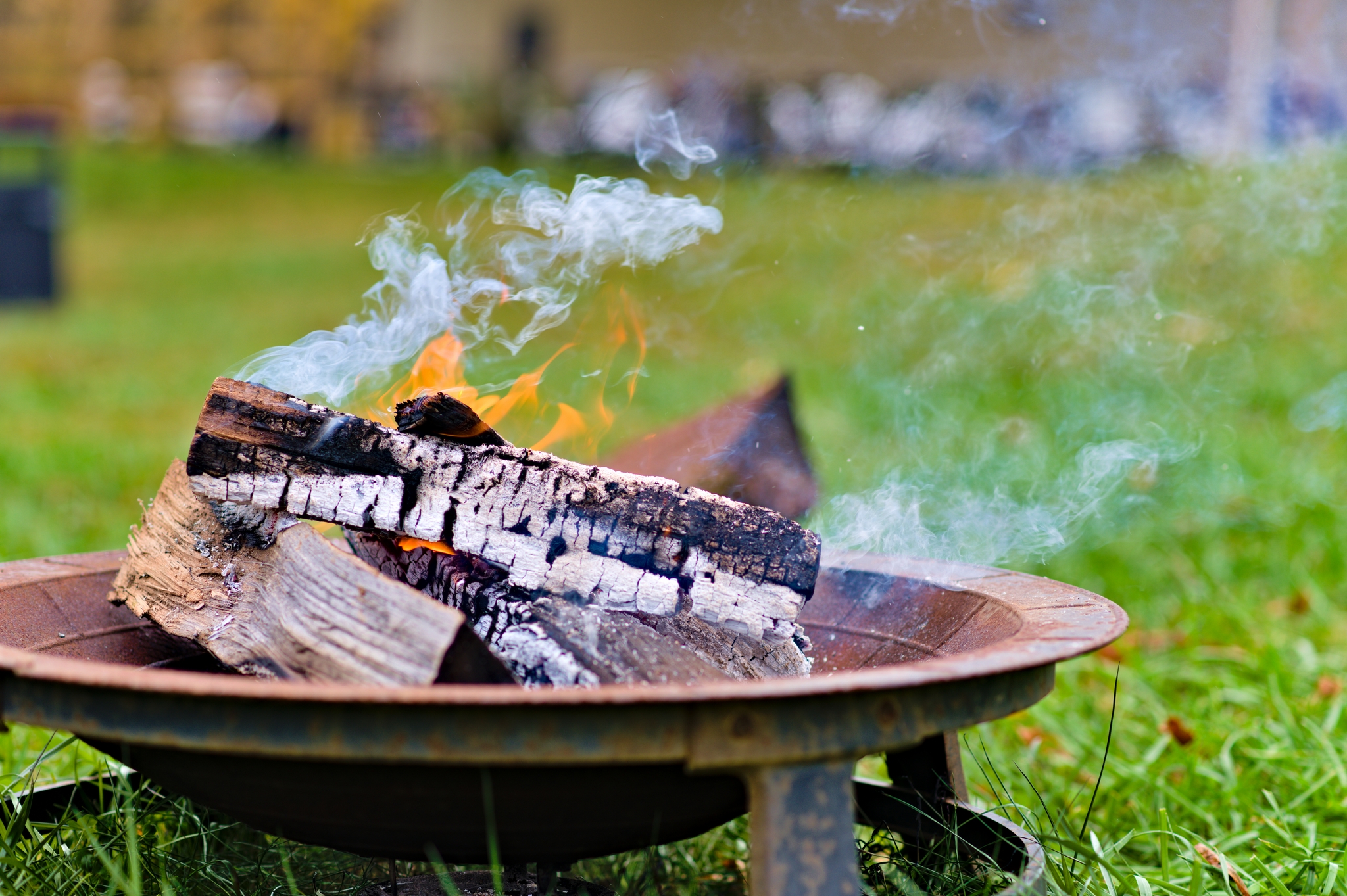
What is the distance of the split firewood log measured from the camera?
4.58 feet

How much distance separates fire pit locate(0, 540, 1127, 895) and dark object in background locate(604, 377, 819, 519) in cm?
89

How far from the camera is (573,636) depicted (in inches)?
62.9

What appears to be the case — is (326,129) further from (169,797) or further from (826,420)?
(169,797)

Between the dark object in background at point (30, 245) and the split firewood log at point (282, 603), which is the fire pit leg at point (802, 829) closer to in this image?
the split firewood log at point (282, 603)

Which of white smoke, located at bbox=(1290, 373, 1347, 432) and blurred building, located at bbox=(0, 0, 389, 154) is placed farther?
blurred building, located at bbox=(0, 0, 389, 154)

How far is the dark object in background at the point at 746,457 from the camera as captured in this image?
2467 mm

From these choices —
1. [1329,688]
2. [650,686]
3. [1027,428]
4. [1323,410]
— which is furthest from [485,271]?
[1323,410]

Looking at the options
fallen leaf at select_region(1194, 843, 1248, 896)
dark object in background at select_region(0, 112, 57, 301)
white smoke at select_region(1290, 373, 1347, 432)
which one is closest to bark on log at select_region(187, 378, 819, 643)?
fallen leaf at select_region(1194, 843, 1248, 896)

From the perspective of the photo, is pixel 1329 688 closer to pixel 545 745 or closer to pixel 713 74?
pixel 545 745

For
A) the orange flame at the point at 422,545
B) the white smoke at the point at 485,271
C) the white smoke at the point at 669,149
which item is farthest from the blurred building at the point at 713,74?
the orange flame at the point at 422,545

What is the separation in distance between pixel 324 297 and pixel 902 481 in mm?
7087

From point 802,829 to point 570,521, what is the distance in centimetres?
56

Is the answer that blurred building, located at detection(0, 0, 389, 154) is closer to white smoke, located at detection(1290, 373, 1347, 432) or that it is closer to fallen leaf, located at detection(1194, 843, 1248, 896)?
white smoke, located at detection(1290, 373, 1347, 432)

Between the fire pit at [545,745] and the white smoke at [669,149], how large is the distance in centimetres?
167
